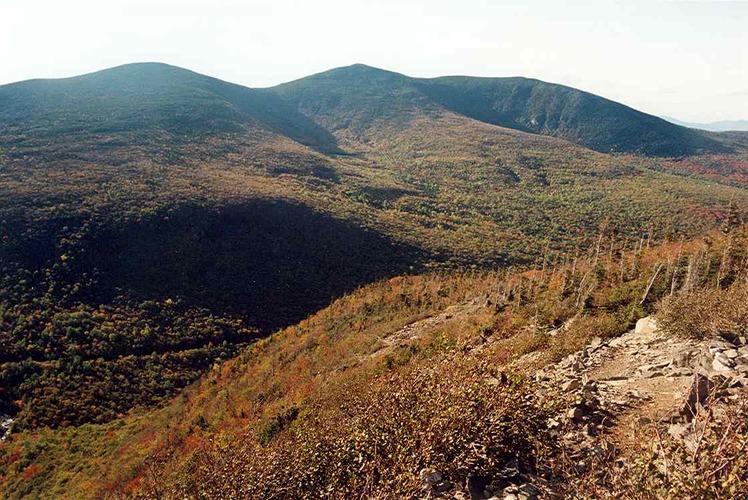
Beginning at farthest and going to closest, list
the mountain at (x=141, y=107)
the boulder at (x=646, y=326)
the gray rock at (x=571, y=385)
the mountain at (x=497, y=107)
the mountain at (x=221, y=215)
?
the mountain at (x=497, y=107), the mountain at (x=141, y=107), the mountain at (x=221, y=215), the boulder at (x=646, y=326), the gray rock at (x=571, y=385)

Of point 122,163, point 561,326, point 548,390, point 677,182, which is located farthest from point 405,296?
point 677,182

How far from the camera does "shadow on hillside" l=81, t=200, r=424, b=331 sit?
29.3 m

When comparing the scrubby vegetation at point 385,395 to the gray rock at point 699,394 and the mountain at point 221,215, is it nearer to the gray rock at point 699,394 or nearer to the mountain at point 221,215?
the gray rock at point 699,394

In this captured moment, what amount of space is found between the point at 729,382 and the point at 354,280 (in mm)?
29650

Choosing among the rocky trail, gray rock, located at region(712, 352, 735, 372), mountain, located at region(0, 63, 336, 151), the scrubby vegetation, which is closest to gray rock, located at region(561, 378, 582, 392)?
the rocky trail

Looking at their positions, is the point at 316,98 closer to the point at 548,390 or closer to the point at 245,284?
the point at 245,284

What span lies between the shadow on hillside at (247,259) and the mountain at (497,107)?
82456mm

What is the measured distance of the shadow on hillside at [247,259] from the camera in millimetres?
29344

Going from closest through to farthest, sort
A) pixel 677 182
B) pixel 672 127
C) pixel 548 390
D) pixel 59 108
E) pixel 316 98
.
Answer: pixel 548 390 → pixel 677 182 → pixel 59 108 → pixel 672 127 → pixel 316 98

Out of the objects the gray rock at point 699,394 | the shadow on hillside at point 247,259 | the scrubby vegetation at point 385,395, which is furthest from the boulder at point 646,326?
the shadow on hillside at point 247,259

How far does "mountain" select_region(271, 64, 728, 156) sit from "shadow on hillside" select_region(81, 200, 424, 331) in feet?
271

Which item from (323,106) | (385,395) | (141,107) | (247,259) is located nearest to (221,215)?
(247,259)

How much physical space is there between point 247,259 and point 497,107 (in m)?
127

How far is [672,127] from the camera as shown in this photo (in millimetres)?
111562
